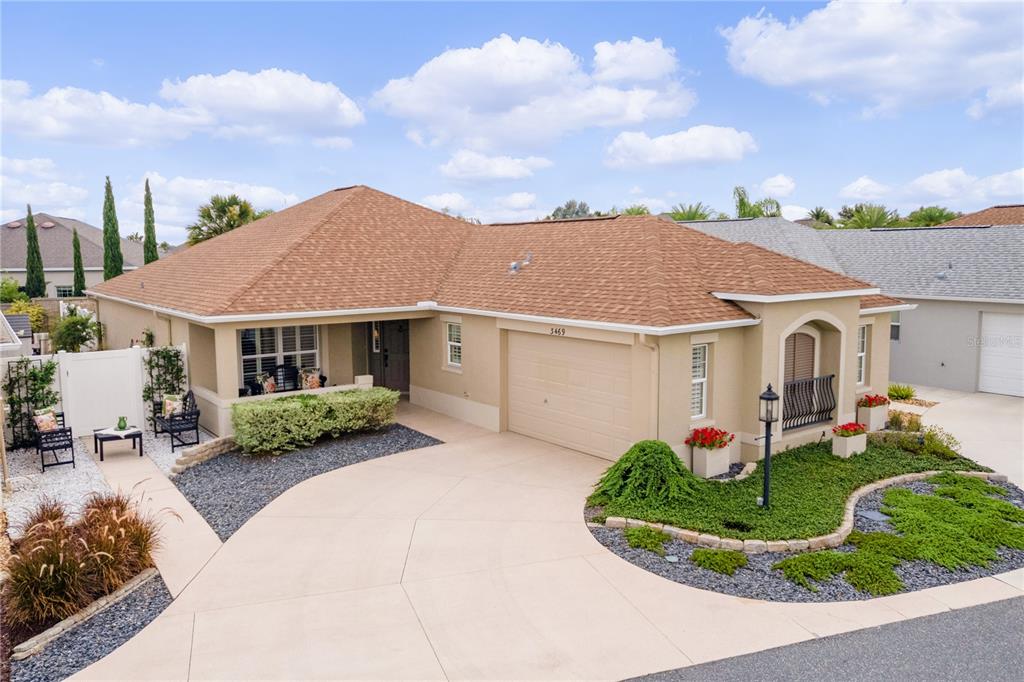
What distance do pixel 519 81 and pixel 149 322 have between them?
12.5 m

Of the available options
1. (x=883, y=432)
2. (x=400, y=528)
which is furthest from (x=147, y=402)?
(x=883, y=432)

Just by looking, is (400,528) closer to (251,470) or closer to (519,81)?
(251,470)

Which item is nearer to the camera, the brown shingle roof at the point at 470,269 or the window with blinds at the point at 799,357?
the brown shingle roof at the point at 470,269

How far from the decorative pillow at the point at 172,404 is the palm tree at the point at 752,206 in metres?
34.0

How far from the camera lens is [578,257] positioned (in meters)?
16.3

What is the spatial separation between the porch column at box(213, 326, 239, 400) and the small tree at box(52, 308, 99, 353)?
13.9 m

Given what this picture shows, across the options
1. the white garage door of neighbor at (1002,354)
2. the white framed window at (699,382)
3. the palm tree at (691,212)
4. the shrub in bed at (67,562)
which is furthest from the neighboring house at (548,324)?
the palm tree at (691,212)

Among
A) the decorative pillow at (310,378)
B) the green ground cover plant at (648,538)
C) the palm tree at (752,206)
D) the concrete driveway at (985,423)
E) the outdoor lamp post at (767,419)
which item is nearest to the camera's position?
the green ground cover plant at (648,538)

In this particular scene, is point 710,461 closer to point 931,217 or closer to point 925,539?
point 925,539

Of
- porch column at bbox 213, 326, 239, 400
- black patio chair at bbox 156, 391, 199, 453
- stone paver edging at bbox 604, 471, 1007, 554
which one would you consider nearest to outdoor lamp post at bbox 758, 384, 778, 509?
stone paver edging at bbox 604, 471, 1007, 554

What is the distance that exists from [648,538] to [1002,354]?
16.3 meters

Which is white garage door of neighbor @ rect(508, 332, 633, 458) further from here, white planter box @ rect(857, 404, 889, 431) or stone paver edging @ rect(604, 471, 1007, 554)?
white planter box @ rect(857, 404, 889, 431)

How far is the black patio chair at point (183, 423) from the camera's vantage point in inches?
562

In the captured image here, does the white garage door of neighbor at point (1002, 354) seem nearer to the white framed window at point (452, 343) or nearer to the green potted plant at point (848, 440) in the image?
the green potted plant at point (848, 440)
